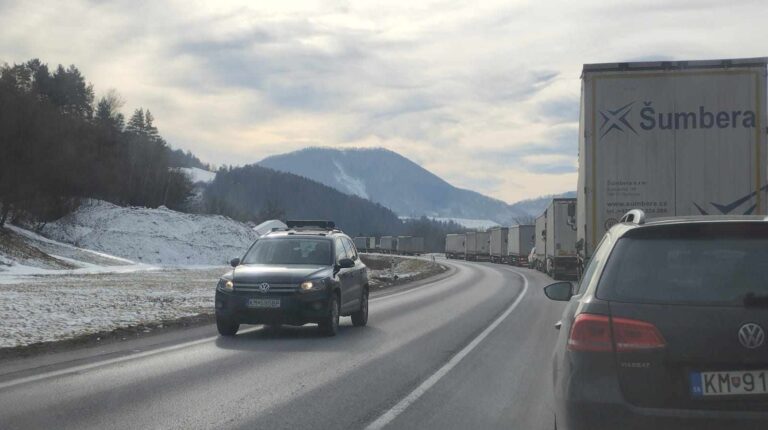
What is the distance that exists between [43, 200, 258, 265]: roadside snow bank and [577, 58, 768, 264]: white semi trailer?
1897 inches

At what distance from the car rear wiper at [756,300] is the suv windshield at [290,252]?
10.7 meters

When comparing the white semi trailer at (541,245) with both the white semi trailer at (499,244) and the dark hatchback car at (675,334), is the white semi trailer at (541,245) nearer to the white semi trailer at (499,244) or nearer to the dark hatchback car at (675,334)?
the white semi trailer at (499,244)

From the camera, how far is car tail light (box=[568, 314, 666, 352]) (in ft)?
13.6

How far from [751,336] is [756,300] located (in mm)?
191

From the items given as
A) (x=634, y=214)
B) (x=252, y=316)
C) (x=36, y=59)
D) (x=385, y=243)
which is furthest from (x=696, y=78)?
(x=385, y=243)

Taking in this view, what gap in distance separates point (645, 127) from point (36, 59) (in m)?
102

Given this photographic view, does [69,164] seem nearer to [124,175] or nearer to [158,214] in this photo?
[158,214]

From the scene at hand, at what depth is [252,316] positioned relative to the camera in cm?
1310

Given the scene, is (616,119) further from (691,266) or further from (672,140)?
(691,266)

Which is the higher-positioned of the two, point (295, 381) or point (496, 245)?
point (496, 245)

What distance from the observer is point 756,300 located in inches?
162

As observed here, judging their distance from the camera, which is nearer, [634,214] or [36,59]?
[634,214]

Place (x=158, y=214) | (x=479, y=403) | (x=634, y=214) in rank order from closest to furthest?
(x=634, y=214) → (x=479, y=403) → (x=158, y=214)

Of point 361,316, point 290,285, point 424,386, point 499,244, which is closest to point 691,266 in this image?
Answer: point 424,386
